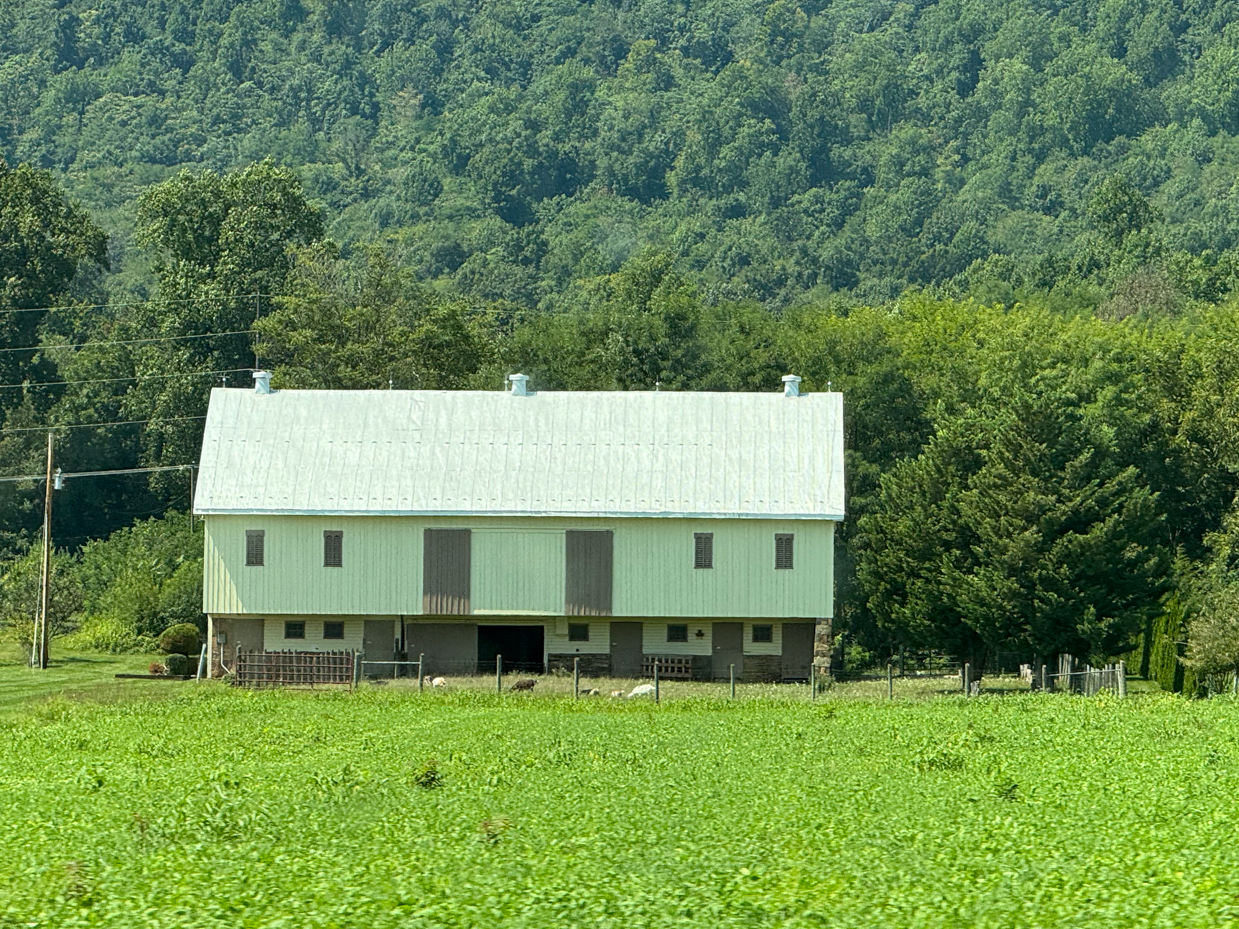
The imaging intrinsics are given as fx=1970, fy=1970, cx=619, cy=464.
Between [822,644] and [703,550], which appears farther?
[703,550]

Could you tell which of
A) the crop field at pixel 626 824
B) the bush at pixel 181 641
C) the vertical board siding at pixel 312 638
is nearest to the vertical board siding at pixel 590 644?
the vertical board siding at pixel 312 638

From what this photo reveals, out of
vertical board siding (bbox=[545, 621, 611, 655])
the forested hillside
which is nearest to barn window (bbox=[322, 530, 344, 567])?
vertical board siding (bbox=[545, 621, 611, 655])

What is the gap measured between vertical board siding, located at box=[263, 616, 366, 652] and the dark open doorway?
3243mm

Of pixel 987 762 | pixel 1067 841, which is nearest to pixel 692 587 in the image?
pixel 987 762

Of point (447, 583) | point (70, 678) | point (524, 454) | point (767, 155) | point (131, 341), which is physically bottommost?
point (70, 678)

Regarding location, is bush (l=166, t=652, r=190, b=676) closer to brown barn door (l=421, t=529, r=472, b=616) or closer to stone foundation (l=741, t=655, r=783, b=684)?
brown barn door (l=421, t=529, r=472, b=616)

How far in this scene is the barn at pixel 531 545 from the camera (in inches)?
2003

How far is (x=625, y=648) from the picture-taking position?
170 feet

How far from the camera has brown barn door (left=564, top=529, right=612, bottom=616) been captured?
50906 millimetres

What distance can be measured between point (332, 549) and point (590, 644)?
23.7 feet

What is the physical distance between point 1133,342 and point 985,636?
28018 millimetres

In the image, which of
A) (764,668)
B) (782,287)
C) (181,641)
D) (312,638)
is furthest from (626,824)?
(782,287)

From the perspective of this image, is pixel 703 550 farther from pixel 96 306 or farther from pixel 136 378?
pixel 96 306

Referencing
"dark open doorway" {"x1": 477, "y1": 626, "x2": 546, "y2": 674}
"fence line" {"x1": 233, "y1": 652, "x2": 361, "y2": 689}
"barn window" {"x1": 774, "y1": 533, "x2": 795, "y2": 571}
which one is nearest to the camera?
"fence line" {"x1": 233, "y1": 652, "x2": 361, "y2": 689}
